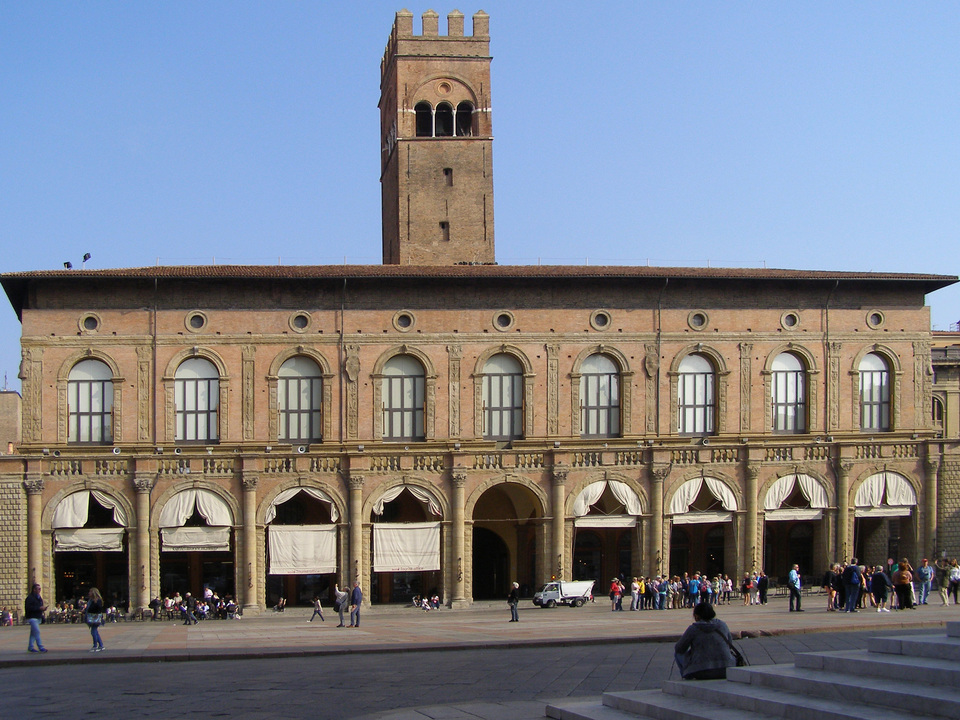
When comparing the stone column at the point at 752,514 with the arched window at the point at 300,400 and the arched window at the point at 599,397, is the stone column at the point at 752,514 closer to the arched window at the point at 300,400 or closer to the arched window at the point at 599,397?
the arched window at the point at 599,397

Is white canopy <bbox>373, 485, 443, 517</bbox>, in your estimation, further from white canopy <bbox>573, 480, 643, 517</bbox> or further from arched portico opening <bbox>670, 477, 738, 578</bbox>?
arched portico opening <bbox>670, 477, 738, 578</bbox>

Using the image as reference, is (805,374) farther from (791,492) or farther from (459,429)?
(459,429)

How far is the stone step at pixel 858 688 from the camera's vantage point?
528 inches

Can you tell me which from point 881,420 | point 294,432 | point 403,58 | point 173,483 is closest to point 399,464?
point 294,432

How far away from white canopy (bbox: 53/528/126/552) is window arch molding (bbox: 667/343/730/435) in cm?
2170

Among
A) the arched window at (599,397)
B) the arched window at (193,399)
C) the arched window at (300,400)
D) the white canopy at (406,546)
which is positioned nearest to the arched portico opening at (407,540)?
the white canopy at (406,546)

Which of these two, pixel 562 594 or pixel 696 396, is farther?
pixel 696 396

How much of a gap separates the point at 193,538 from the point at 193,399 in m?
5.33

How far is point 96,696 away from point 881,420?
39762 mm

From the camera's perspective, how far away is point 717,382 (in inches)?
2071

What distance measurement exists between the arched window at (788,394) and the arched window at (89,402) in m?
26.0

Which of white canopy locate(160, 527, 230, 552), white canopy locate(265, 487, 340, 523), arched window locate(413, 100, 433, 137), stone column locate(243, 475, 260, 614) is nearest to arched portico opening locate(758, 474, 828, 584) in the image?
white canopy locate(265, 487, 340, 523)

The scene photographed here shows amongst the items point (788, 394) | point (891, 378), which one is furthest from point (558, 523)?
point (891, 378)

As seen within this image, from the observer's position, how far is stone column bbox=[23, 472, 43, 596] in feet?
155
